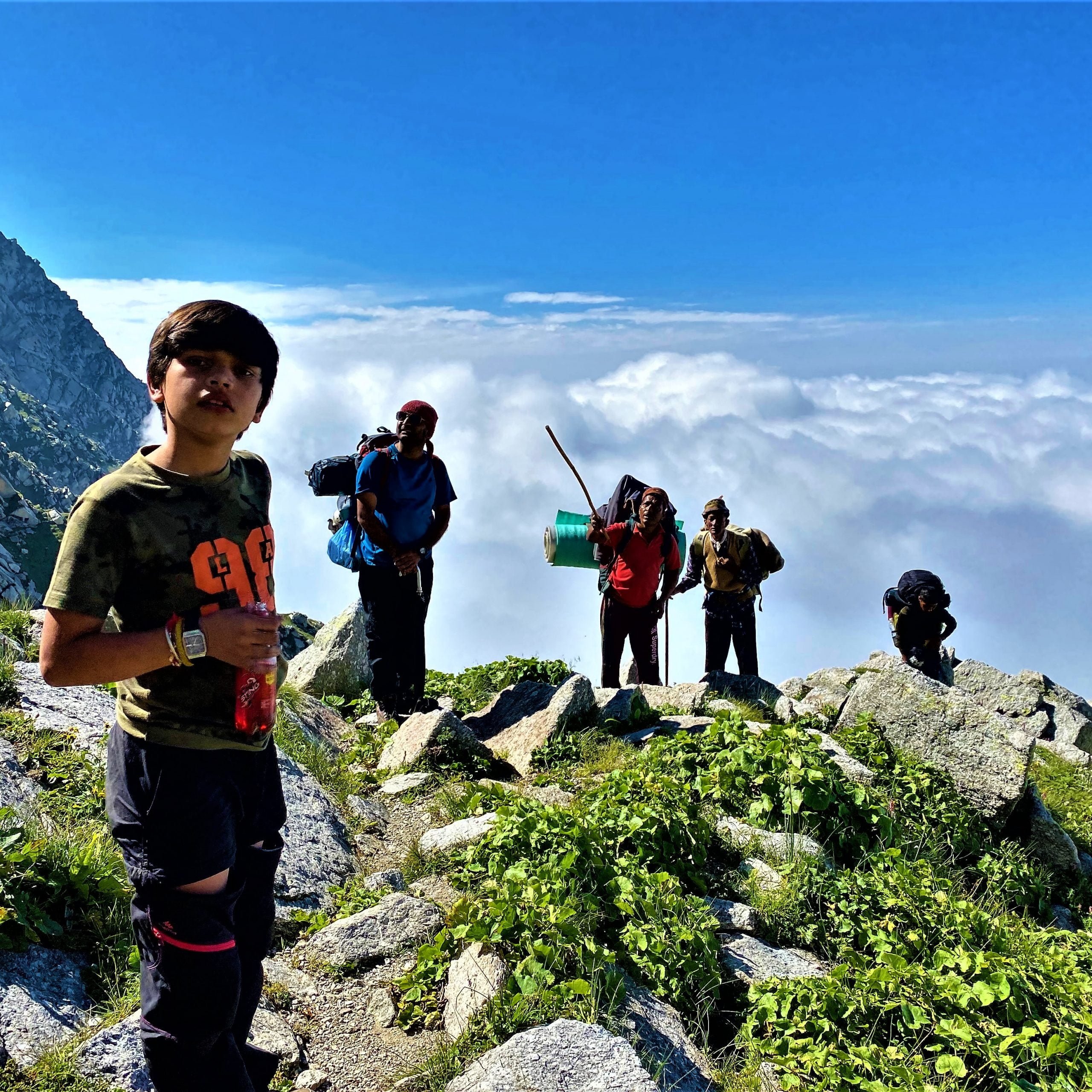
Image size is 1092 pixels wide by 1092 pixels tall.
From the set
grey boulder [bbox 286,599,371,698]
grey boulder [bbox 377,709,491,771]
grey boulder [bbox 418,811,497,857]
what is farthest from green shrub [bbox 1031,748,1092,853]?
grey boulder [bbox 286,599,371,698]

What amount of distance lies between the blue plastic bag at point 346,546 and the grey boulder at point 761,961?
5607 mm

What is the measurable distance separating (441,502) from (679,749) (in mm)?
3575

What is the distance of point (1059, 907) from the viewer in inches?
333

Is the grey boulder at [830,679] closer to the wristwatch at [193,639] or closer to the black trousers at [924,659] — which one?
the black trousers at [924,659]

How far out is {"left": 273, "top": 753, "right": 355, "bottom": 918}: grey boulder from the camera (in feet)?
18.1

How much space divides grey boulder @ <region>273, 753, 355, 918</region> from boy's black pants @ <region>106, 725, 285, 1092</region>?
186 centimetres

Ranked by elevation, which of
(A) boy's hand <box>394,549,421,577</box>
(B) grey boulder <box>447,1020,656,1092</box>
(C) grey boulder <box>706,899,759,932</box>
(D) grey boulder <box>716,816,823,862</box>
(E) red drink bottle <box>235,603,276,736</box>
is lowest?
(C) grey boulder <box>706,899,759,932</box>

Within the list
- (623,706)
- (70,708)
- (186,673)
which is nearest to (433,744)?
(623,706)

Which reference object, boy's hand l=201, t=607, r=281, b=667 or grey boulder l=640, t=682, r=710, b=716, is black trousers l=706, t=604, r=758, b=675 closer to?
grey boulder l=640, t=682, r=710, b=716

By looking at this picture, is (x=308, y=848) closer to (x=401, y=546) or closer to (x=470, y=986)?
(x=470, y=986)

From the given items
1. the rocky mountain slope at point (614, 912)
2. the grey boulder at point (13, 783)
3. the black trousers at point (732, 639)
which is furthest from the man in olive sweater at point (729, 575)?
the grey boulder at point (13, 783)

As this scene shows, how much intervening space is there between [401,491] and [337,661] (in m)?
3.04

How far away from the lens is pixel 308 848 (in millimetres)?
6012

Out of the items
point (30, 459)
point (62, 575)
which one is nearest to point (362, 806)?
point (62, 575)
